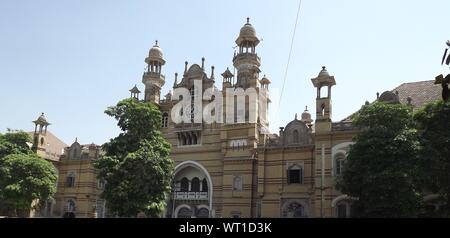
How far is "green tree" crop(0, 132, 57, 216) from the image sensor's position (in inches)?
1435

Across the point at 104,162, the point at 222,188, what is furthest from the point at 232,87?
the point at 104,162

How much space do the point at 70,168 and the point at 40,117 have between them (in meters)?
6.56

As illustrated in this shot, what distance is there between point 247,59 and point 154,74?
426 inches

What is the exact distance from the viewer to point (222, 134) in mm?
40125

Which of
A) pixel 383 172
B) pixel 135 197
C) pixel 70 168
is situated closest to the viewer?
pixel 383 172

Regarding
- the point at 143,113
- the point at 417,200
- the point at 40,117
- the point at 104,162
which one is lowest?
the point at 417,200

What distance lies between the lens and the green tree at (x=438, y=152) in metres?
23.4

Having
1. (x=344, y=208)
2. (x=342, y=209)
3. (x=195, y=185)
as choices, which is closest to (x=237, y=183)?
(x=195, y=185)

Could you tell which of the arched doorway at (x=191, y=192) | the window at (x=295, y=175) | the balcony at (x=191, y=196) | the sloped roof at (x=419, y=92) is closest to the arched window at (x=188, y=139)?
the arched doorway at (x=191, y=192)

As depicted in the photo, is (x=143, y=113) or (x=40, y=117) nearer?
(x=143, y=113)

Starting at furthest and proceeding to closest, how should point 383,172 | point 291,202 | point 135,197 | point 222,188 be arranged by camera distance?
1. point 222,188
2. point 291,202
3. point 135,197
4. point 383,172
